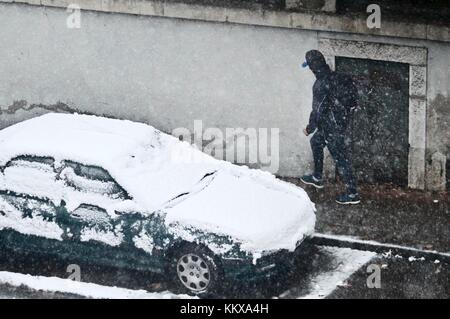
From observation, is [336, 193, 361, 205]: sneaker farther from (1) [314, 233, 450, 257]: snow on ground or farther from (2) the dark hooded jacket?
(1) [314, 233, 450, 257]: snow on ground

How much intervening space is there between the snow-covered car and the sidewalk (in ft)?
4.00

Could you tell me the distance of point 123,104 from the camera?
1525 cm

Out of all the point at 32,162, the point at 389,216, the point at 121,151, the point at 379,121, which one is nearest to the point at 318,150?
the point at 379,121

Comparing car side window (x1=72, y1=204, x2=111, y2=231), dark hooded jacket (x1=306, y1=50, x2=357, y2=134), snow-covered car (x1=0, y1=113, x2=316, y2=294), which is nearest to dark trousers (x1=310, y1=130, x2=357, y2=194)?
dark hooded jacket (x1=306, y1=50, x2=357, y2=134)

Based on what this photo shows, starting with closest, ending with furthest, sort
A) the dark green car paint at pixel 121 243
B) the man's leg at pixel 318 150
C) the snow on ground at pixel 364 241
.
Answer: the dark green car paint at pixel 121 243 → the snow on ground at pixel 364 241 → the man's leg at pixel 318 150

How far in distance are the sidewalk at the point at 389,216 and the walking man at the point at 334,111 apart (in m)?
0.32

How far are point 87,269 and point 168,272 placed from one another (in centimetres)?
125

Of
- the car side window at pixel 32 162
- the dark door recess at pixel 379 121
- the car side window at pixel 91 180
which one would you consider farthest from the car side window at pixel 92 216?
the dark door recess at pixel 379 121

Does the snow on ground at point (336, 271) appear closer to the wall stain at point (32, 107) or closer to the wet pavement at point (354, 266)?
the wet pavement at point (354, 266)

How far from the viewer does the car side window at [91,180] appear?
440 inches

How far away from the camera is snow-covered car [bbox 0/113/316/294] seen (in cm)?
1073

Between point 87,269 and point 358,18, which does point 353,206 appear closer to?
point 358,18
